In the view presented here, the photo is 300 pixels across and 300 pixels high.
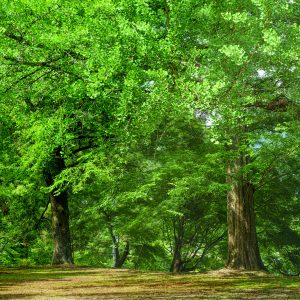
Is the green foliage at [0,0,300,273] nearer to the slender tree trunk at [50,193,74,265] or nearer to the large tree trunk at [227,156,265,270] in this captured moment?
the large tree trunk at [227,156,265,270]

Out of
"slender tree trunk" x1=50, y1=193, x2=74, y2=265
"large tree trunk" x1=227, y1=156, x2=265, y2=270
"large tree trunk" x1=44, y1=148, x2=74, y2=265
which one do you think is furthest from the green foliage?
"slender tree trunk" x1=50, y1=193, x2=74, y2=265

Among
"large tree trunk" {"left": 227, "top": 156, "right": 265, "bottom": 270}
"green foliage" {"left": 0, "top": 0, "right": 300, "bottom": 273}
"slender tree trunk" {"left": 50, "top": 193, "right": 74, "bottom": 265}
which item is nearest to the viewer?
"green foliage" {"left": 0, "top": 0, "right": 300, "bottom": 273}

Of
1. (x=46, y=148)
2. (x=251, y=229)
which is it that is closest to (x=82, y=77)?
(x=46, y=148)

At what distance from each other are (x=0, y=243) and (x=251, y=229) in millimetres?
10462

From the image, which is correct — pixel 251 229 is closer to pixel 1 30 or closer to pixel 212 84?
pixel 212 84

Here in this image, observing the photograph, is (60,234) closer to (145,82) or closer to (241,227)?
(241,227)

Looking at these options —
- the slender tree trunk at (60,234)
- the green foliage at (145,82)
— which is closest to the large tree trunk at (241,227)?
the green foliage at (145,82)

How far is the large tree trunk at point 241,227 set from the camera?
1850 cm

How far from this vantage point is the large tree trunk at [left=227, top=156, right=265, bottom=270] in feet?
60.7

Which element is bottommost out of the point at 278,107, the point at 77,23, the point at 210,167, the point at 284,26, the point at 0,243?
the point at 0,243

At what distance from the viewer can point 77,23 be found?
48.9 ft

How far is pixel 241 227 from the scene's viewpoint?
61.7 ft

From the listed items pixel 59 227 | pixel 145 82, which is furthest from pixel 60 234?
pixel 145 82

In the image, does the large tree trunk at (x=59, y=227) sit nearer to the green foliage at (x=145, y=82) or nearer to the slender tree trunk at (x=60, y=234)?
the slender tree trunk at (x=60, y=234)
